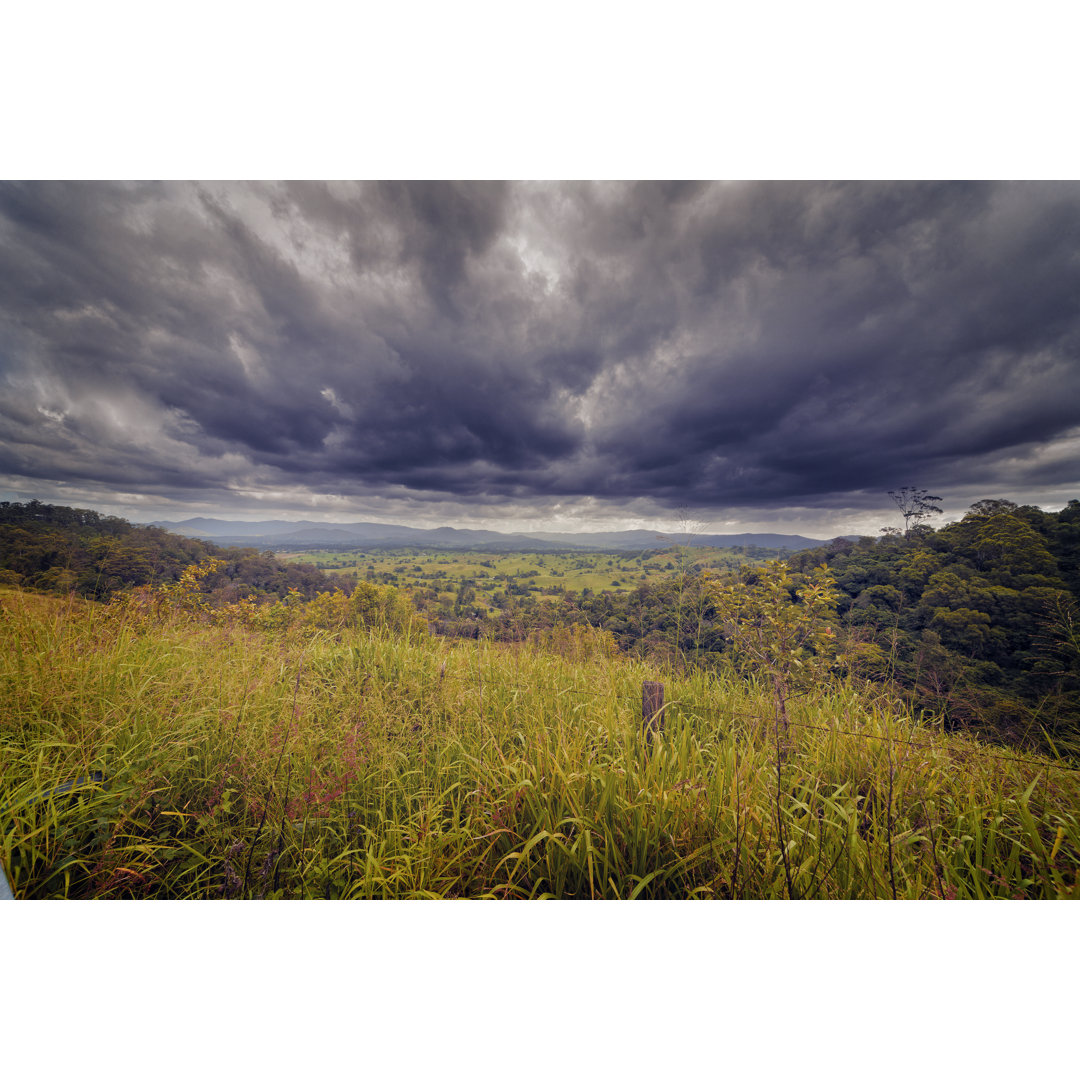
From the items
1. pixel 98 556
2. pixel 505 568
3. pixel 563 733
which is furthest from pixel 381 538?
pixel 563 733

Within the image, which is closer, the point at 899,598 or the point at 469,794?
the point at 469,794

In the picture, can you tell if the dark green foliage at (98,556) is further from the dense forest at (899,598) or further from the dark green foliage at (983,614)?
the dark green foliage at (983,614)

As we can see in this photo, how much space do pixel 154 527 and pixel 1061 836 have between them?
8522mm

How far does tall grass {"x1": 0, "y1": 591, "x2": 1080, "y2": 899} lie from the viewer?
1630 millimetres

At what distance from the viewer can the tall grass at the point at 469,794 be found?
1630mm

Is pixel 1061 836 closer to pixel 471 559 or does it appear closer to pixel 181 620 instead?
pixel 181 620

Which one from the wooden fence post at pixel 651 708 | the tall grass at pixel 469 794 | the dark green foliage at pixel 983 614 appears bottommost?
the tall grass at pixel 469 794

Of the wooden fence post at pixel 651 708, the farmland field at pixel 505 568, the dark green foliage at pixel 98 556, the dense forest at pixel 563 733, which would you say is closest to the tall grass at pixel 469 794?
the dense forest at pixel 563 733

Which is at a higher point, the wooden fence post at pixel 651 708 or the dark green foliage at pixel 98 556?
the dark green foliage at pixel 98 556

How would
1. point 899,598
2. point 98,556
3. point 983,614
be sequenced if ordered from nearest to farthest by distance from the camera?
point 983,614
point 899,598
point 98,556

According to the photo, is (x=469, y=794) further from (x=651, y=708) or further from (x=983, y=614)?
(x=983, y=614)

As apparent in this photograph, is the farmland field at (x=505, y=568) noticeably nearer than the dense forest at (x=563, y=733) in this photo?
No

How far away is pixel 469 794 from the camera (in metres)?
1.86

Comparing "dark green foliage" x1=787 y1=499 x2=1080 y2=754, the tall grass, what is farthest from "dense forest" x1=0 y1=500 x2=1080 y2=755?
the tall grass
